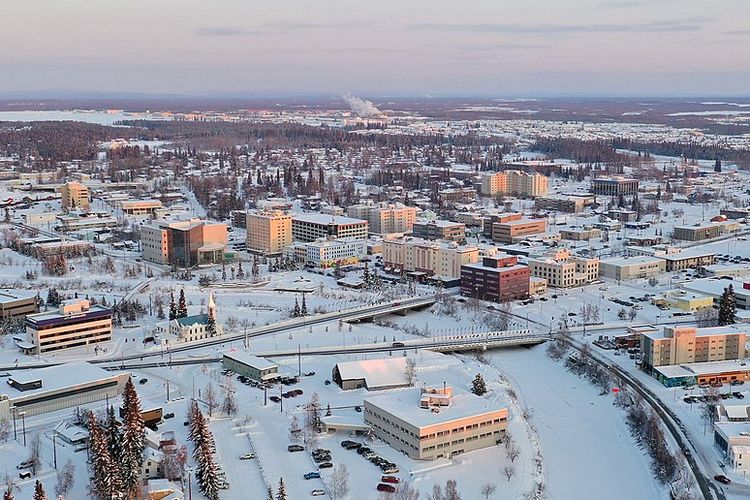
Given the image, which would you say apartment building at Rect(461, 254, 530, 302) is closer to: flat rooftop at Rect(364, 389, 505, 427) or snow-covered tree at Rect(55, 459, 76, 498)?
flat rooftop at Rect(364, 389, 505, 427)

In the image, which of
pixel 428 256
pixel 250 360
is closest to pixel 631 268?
pixel 428 256

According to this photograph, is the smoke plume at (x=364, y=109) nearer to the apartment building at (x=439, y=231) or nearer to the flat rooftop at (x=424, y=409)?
the apartment building at (x=439, y=231)

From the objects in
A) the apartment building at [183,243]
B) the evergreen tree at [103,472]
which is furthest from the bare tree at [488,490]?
the apartment building at [183,243]

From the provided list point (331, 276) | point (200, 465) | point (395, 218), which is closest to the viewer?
point (200, 465)

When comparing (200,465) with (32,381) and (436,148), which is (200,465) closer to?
(32,381)

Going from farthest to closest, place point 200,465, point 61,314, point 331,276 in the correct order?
point 331,276
point 61,314
point 200,465

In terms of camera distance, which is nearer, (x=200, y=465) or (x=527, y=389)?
(x=200, y=465)

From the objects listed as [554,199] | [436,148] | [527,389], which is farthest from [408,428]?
[436,148]
